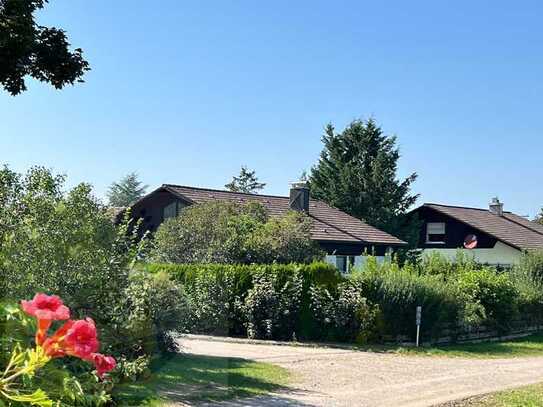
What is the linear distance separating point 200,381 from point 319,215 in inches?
1008

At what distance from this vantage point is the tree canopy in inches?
444

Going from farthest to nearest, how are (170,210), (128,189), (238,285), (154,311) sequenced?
(128,189) < (170,210) < (238,285) < (154,311)

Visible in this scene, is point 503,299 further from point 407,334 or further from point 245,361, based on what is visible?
point 245,361

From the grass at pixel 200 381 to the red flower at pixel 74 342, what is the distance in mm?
6951

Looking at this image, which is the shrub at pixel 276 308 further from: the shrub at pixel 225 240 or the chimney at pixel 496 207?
the chimney at pixel 496 207

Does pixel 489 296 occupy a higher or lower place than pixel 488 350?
higher

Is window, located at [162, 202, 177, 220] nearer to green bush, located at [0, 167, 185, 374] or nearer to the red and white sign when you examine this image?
the red and white sign

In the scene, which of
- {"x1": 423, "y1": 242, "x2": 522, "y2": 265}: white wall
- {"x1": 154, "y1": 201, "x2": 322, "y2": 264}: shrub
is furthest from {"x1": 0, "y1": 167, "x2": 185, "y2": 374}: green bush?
{"x1": 423, "y1": 242, "x2": 522, "y2": 265}: white wall

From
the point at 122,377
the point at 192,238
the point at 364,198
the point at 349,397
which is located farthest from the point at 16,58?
the point at 364,198

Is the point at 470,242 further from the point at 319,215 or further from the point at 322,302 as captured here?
the point at 322,302

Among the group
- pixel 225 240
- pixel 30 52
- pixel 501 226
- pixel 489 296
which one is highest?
pixel 501 226

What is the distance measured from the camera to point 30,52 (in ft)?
38.5

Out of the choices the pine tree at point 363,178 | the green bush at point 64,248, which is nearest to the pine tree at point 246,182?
the pine tree at point 363,178

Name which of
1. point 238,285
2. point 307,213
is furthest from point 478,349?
point 307,213
